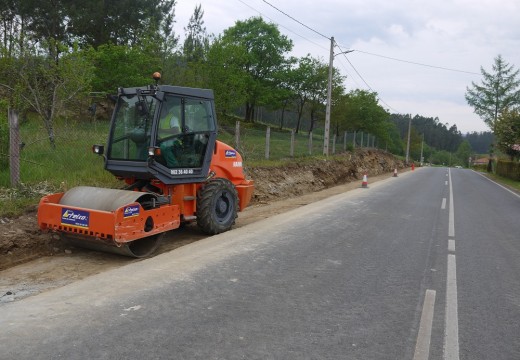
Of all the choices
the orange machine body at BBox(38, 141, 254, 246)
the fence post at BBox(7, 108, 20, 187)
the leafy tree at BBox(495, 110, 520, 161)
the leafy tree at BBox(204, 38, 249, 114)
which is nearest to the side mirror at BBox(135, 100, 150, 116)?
the orange machine body at BBox(38, 141, 254, 246)

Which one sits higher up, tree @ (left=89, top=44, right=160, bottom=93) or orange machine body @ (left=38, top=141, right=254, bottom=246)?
tree @ (left=89, top=44, right=160, bottom=93)

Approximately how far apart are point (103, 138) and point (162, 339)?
367 inches

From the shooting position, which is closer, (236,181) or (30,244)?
(30,244)

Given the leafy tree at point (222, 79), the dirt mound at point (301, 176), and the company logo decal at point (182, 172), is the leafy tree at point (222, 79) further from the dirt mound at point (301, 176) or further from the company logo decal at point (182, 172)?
the company logo decal at point (182, 172)

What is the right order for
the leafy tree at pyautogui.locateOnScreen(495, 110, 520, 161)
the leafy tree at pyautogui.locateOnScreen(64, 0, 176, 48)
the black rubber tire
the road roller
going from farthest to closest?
the leafy tree at pyautogui.locateOnScreen(495, 110, 520, 161) → the leafy tree at pyautogui.locateOnScreen(64, 0, 176, 48) → the black rubber tire → the road roller

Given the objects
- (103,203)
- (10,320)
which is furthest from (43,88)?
(10,320)

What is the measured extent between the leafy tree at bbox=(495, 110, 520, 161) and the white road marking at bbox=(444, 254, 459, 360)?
91.7ft

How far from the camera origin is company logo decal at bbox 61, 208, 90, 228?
19.0ft

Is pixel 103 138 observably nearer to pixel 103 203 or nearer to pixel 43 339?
pixel 103 203

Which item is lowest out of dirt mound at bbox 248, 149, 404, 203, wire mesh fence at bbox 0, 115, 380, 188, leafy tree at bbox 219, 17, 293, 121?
dirt mound at bbox 248, 149, 404, 203

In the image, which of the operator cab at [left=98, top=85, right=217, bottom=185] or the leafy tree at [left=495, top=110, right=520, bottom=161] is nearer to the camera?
the operator cab at [left=98, top=85, right=217, bottom=185]

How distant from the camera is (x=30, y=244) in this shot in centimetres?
647

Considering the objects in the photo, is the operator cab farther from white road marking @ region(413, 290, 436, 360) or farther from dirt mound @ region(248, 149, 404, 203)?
dirt mound @ region(248, 149, 404, 203)

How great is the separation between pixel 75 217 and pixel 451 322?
4927mm
